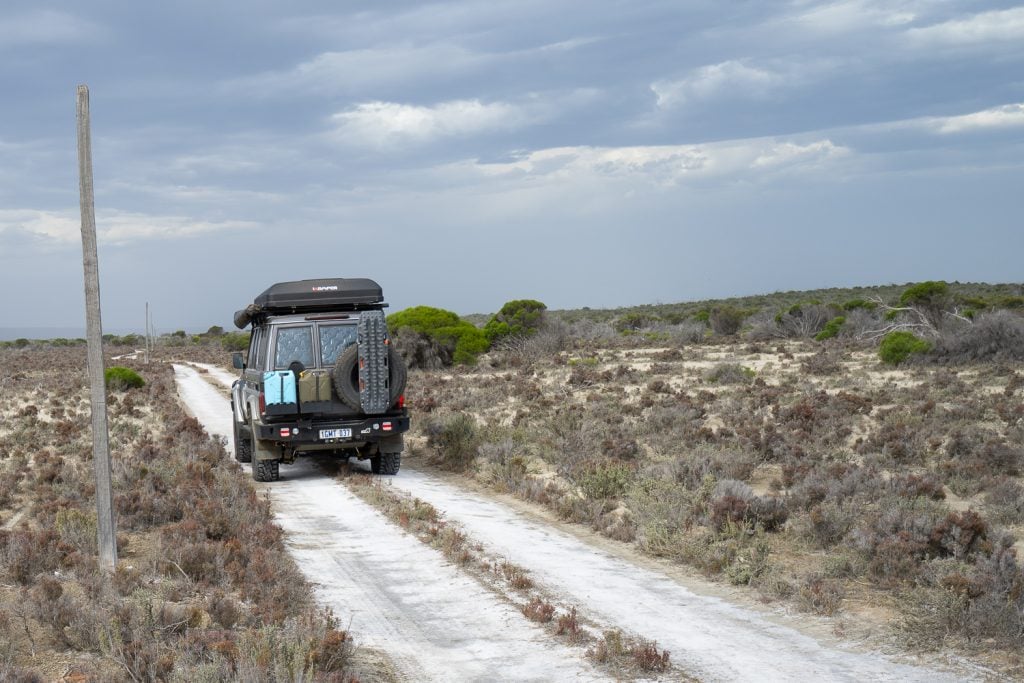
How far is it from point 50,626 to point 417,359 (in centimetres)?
2796

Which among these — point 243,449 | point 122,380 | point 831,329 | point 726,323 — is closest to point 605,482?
point 243,449

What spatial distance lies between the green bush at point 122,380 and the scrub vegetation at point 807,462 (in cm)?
1041

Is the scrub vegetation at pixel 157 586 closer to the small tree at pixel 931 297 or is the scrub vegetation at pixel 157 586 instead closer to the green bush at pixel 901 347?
the green bush at pixel 901 347

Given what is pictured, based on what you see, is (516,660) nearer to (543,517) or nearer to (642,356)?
(543,517)

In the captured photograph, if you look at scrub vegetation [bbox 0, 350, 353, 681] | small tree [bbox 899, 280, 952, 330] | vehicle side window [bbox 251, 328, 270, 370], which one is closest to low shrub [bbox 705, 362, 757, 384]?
small tree [bbox 899, 280, 952, 330]

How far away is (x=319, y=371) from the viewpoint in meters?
14.1

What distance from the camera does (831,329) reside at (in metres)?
39.6

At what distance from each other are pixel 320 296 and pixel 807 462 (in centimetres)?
786

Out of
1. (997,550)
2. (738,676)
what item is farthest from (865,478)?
(738,676)

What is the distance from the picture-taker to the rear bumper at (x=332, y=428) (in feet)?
45.5

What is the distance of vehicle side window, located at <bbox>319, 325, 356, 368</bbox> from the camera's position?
14328 mm

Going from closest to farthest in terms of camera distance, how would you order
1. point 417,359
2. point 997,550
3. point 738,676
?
point 738,676 < point 997,550 < point 417,359

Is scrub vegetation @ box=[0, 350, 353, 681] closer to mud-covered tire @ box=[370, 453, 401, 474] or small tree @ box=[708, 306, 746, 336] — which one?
mud-covered tire @ box=[370, 453, 401, 474]

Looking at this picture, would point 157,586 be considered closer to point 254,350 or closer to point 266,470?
point 266,470
